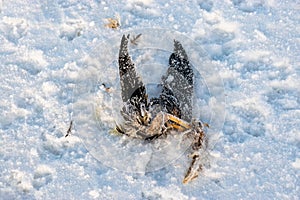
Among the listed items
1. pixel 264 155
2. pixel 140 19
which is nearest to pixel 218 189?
pixel 264 155

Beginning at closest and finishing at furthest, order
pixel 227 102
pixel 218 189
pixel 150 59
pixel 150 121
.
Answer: pixel 218 189, pixel 150 121, pixel 227 102, pixel 150 59

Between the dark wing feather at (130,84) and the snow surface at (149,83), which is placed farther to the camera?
the dark wing feather at (130,84)

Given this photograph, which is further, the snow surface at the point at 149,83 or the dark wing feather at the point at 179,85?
the dark wing feather at the point at 179,85

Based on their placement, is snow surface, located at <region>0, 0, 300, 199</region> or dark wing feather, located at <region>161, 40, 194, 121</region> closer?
snow surface, located at <region>0, 0, 300, 199</region>

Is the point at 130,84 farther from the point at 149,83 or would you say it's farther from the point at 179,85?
the point at 179,85

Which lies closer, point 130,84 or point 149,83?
point 130,84

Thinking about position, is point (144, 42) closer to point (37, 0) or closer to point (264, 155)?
point (37, 0)

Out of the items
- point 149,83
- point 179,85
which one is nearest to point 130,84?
point 149,83

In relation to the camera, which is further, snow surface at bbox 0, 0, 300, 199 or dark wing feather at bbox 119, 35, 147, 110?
dark wing feather at bbox 119, 35, 147, 110
